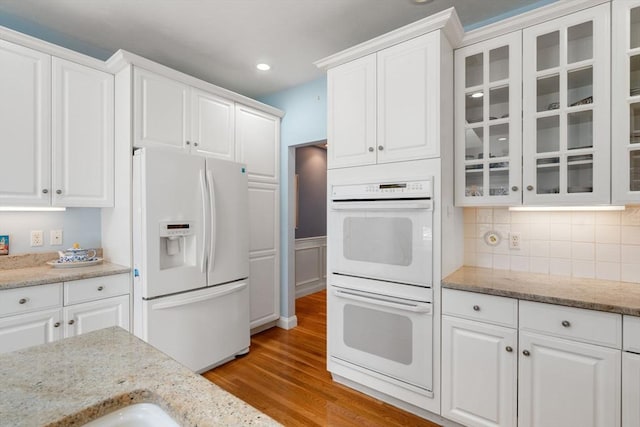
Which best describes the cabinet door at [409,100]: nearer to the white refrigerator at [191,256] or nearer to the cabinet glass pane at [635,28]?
the cabinet glass pane at [635,28]

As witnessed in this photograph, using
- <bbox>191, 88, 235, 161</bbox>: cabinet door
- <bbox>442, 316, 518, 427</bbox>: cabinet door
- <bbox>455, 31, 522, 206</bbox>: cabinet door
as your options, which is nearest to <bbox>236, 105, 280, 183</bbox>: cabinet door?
<bbox>191, 88, 235, 161</bbox>: cabinet door

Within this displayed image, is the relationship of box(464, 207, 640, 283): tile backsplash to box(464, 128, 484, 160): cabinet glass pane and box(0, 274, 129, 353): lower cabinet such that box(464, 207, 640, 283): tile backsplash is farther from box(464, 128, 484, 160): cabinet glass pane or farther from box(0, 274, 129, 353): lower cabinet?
box(0, 274, 129, 353): lower cabinet

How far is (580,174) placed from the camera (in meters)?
1.77

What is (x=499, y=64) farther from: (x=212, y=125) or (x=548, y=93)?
(x=212, y=125)

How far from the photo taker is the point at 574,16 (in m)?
1.76

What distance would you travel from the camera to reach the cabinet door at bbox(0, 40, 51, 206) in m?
2.00

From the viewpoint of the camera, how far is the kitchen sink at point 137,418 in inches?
26.8

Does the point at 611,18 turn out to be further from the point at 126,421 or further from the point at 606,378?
the point at 126,421

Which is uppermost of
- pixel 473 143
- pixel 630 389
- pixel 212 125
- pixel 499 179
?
pixel 212 125

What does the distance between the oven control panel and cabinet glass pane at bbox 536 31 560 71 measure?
957mm

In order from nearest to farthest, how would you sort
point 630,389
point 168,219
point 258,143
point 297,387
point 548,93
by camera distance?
point 630,389, point 548,93, point 168,219, point 297,387, point 258,143

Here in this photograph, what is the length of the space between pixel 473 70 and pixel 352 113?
84cm

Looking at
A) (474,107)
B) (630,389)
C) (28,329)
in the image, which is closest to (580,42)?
(474,107)

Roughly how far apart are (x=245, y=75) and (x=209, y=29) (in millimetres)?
845
